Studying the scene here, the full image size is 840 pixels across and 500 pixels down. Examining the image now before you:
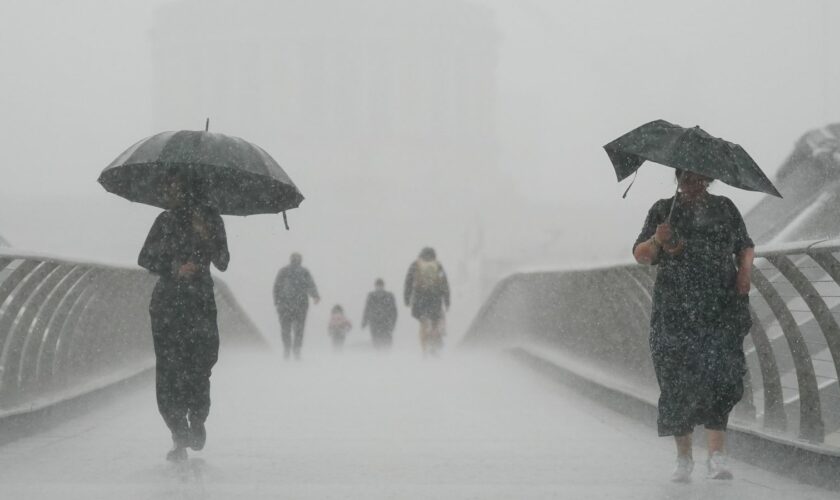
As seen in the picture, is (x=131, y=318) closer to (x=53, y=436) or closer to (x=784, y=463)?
(x=53, y=436)

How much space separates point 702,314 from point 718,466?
27.6 inches

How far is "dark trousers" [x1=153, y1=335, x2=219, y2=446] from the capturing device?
20.8ft

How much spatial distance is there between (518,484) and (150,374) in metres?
6.18

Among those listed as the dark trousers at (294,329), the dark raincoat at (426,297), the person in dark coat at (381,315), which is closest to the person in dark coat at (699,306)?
the dark trousers at (294,329)

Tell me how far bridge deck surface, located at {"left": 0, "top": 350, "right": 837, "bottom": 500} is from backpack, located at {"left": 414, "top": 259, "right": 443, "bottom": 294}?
5.55 m

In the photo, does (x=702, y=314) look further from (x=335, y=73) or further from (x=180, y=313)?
(x=335, y=73)

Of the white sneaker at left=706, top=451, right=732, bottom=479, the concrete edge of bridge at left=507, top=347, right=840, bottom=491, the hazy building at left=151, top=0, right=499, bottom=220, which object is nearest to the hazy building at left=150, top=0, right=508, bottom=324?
the hazy building at left=151, top=0, right=499, bottom=220

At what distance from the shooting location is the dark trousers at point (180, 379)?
20.8ft

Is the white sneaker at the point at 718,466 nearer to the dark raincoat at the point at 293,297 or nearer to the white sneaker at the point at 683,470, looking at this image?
the white sneaker at the point at 683,470

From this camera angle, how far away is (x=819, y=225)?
12141 millimetres

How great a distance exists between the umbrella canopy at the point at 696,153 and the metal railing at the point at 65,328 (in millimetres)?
3217

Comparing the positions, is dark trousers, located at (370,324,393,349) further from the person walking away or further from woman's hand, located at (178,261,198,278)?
woman's hand, located at (178,261,198,278)

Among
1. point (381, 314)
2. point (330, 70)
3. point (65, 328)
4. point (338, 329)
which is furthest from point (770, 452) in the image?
point (330, 70)

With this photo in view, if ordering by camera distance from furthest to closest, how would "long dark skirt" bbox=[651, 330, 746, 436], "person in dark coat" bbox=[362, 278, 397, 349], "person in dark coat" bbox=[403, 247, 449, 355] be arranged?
"person in dark coat" bbox=[362, 278, 397, 349], "person in dark coat" bbox=[403, 247, 449, 355], "long dark skirt" bbox=[651, 330, 746, 436]
